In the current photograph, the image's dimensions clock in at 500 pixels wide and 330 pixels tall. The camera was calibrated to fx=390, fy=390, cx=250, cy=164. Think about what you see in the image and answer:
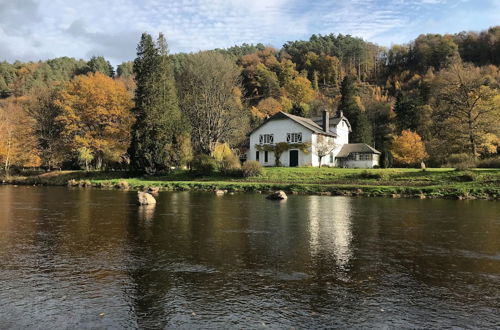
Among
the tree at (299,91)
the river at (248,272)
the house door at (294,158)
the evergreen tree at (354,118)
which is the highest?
the tree at (299,91)

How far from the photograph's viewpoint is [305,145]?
2303 inches

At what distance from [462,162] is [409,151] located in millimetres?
17439

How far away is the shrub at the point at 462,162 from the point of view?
142 feet

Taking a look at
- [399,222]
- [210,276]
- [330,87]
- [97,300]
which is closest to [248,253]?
[210,276]

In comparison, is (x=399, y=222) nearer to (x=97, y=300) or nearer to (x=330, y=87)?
(x=97, y=300)

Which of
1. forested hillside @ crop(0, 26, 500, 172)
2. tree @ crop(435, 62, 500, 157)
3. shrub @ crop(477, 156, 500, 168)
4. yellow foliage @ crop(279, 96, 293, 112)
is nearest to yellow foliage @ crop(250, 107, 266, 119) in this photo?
forested hillside @ crop(0, 26, 500, 172)

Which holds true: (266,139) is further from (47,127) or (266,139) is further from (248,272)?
(248,272)

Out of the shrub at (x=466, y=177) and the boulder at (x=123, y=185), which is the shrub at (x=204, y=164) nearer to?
the boulder at (x=123, y=185)

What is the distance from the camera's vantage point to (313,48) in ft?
455

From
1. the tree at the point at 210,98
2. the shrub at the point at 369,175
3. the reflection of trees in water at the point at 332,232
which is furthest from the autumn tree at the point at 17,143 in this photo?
the reflection of trees in water at the point at 332,232

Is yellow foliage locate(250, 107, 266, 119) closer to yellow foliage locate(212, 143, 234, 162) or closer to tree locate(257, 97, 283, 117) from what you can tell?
tree locate(257, 97, 283, 117)

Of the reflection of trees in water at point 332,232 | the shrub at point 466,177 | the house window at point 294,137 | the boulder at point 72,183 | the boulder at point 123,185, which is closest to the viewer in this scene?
the reflection of trees in water at point 332,232

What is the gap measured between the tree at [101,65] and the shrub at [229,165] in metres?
86.8

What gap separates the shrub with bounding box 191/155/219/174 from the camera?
169 feet
